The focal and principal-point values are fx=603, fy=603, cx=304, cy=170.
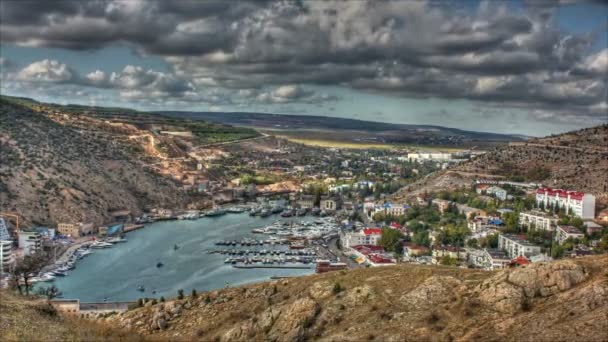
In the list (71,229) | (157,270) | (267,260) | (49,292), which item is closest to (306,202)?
(71,229)

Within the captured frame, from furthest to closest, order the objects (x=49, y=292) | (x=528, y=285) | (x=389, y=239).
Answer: (x=389, y=239), (x=49, y=292), (x=528, y=285)

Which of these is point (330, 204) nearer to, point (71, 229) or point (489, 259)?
point (71, 229)

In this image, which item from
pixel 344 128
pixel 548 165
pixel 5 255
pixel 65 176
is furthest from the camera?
pixel 344 128

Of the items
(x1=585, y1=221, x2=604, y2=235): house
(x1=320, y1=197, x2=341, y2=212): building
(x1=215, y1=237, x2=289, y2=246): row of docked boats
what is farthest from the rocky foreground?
(x1=320, y1=197, x2=341, y2=212): building

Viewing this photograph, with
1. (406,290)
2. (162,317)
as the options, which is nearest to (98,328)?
(162,317)

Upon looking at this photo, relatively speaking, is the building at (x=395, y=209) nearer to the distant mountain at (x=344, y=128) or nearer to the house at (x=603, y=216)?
the house at (x=603, y=216)

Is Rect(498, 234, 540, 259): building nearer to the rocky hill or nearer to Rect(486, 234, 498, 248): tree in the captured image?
Rect(486, 234, 498, 248): tree
